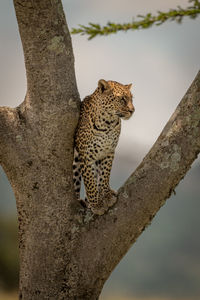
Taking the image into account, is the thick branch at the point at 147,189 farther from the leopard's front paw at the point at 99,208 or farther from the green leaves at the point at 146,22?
the green leaves at the point at 146,22

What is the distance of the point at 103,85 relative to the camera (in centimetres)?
623

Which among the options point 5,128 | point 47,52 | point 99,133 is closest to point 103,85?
point 99,133

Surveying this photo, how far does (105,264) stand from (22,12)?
2.74 m

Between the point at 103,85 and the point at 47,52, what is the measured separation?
0.94m

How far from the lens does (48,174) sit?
5633 millimetres

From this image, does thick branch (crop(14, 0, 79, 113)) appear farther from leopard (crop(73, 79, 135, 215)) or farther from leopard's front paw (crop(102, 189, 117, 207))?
leopard's front paw (crop(102, 189, 117, 207))

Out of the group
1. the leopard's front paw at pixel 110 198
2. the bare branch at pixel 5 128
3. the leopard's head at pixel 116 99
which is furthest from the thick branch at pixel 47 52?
the leopard's front paw at pixel 110 198

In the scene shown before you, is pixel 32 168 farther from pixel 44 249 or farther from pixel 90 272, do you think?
pixel 90 272

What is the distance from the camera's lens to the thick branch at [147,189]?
5383 millimetres

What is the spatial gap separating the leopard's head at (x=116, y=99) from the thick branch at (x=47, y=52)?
0.57 m

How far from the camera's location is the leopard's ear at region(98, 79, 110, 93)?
6211 millimetres

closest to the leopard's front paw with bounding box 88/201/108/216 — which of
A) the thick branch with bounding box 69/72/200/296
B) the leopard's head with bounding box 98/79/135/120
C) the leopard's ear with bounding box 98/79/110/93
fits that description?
the thick branch with bounding box 69/72/200/296

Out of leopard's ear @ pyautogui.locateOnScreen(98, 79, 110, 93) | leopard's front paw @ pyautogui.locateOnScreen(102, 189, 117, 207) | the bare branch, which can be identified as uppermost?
leopard's ear @ pyautogui.locateOnScreen(98, 79, 110, 93)

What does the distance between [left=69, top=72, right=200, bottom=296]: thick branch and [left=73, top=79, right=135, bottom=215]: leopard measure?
37 cm
